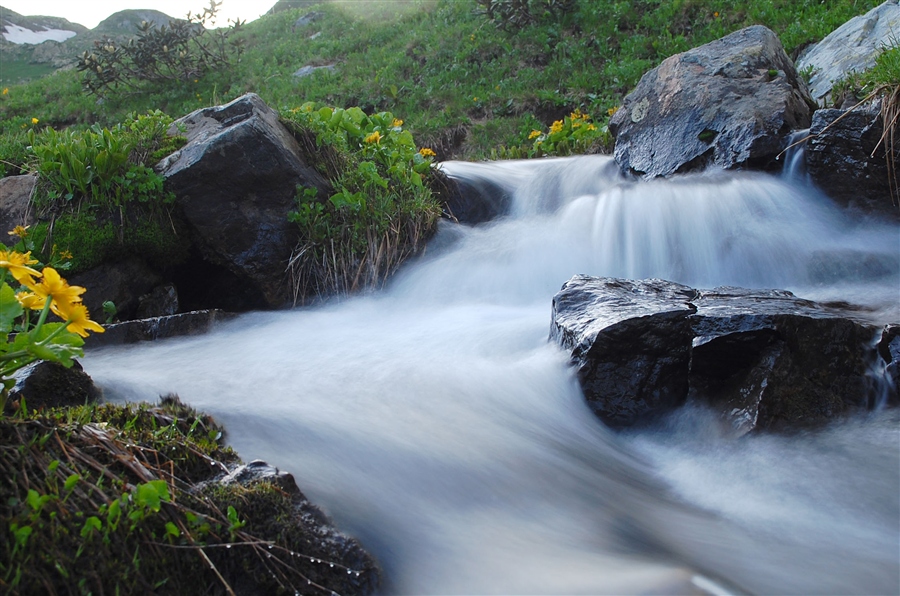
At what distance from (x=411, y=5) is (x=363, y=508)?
19242mm

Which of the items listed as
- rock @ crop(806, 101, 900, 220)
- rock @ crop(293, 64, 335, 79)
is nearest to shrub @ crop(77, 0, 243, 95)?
rock @ crop(293, 64, 335, 79)

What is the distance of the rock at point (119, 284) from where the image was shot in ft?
16.0

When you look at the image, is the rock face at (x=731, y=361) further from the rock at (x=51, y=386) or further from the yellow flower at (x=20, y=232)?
the yellow flower at (x=20, y=232)

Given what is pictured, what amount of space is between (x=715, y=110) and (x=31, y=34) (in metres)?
45.6

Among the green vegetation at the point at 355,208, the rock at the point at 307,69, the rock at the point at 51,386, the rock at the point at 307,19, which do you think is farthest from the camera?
the rock at the point at 307,19

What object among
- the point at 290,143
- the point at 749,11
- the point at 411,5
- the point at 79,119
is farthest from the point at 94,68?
the point at 749,11

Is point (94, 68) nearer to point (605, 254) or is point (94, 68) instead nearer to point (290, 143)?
point (290, 143)

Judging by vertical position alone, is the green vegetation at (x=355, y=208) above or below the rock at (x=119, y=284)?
above

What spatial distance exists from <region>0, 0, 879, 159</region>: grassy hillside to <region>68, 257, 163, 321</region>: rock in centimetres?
258

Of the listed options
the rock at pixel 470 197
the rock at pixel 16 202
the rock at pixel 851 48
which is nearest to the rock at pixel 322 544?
the rock at pixel 16 202

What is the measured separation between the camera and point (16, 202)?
16.9 feet

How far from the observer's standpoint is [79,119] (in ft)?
49.9

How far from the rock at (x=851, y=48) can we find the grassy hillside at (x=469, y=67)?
3.51 ft

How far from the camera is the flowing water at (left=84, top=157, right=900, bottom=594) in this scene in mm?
2055
